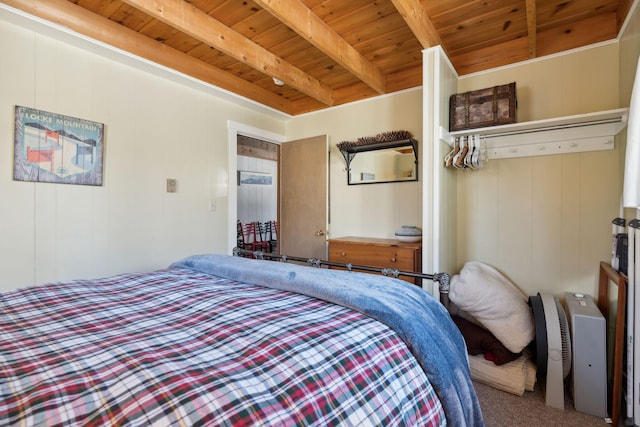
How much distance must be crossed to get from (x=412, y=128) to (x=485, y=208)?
1.03 metres

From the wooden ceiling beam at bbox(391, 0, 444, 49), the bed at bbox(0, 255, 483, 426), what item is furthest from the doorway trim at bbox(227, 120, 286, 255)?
the wooden ceiling beam at bbox(391, 0, 444, 49)

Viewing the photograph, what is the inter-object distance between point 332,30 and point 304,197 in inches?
69.4

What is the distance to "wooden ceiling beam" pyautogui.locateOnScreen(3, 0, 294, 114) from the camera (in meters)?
1.98

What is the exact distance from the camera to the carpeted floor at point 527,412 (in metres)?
1.72

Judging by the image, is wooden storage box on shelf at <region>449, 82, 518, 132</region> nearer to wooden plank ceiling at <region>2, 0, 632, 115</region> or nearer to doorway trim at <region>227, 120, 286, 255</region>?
A: wooden plank ceiling at <region>2, 0, 632, 115</region>

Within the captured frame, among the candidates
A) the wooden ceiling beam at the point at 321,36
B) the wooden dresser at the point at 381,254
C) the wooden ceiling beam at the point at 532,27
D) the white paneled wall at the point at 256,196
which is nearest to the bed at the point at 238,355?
the wooden dresser at the point at 381,254

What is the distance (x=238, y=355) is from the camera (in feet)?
2.70

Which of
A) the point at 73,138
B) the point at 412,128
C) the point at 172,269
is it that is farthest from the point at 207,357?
the point at 412,128

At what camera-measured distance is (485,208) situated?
265 cm

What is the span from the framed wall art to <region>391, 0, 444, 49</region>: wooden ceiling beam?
90.4 inches

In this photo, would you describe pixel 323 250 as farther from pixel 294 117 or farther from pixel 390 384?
pixel 390 384

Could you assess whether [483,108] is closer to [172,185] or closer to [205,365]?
[205,365]

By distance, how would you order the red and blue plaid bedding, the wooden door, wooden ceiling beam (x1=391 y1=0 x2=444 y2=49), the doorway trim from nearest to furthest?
the red and blue plaid bedding → wooden ceiling beam (x1=391 y1=0 x2=444 y2=49) → the doorway trim → the wooden door

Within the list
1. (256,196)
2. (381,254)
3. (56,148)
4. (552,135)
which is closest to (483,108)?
(552,135)
